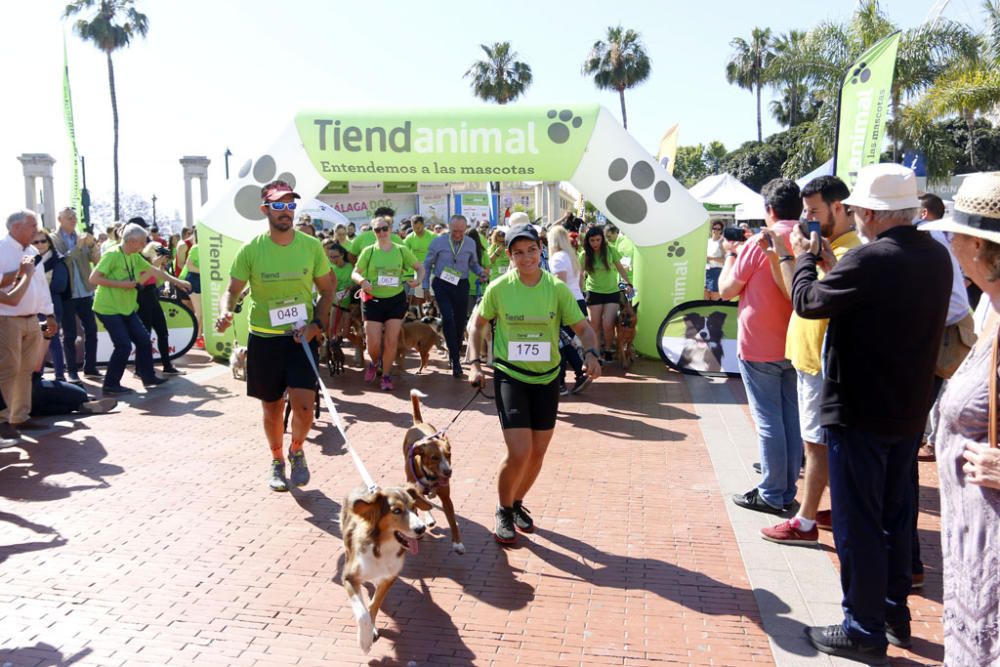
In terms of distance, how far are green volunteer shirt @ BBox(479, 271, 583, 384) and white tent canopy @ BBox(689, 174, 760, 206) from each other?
17642mm

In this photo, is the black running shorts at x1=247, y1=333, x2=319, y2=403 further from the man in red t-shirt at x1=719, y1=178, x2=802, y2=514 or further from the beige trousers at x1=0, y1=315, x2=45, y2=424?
the man in red t-shirt at x1=719, y1=178, x2=802, y2=514

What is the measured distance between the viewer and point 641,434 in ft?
24.4

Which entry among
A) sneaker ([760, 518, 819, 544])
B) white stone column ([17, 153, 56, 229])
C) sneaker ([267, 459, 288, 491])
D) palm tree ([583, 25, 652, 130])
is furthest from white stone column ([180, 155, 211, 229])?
sneaker ([760, 518, 819, 544])

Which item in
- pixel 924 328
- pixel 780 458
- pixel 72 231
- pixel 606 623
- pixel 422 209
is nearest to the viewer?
pixel 924 328

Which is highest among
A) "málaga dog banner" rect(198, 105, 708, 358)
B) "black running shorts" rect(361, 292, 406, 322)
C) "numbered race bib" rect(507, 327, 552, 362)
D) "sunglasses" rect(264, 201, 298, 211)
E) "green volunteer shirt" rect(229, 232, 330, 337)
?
"málaga dog banner" rect(198, 105, 708, 358)

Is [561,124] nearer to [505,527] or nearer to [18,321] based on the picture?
[18,321]

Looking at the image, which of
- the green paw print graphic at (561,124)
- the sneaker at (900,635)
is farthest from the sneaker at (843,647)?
the green paw print graphic at (561,124)

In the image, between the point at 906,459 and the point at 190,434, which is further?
the point at 190,434

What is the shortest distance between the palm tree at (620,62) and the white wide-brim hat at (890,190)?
45.7 m

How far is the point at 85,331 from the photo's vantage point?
10.3 metres

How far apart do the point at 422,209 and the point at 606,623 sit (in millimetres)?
28889

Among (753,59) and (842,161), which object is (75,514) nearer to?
(842,161)

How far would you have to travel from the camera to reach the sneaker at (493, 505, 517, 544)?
4758 millimetres

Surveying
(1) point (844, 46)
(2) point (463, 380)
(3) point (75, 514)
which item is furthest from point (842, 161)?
(1) point (844, 46)
